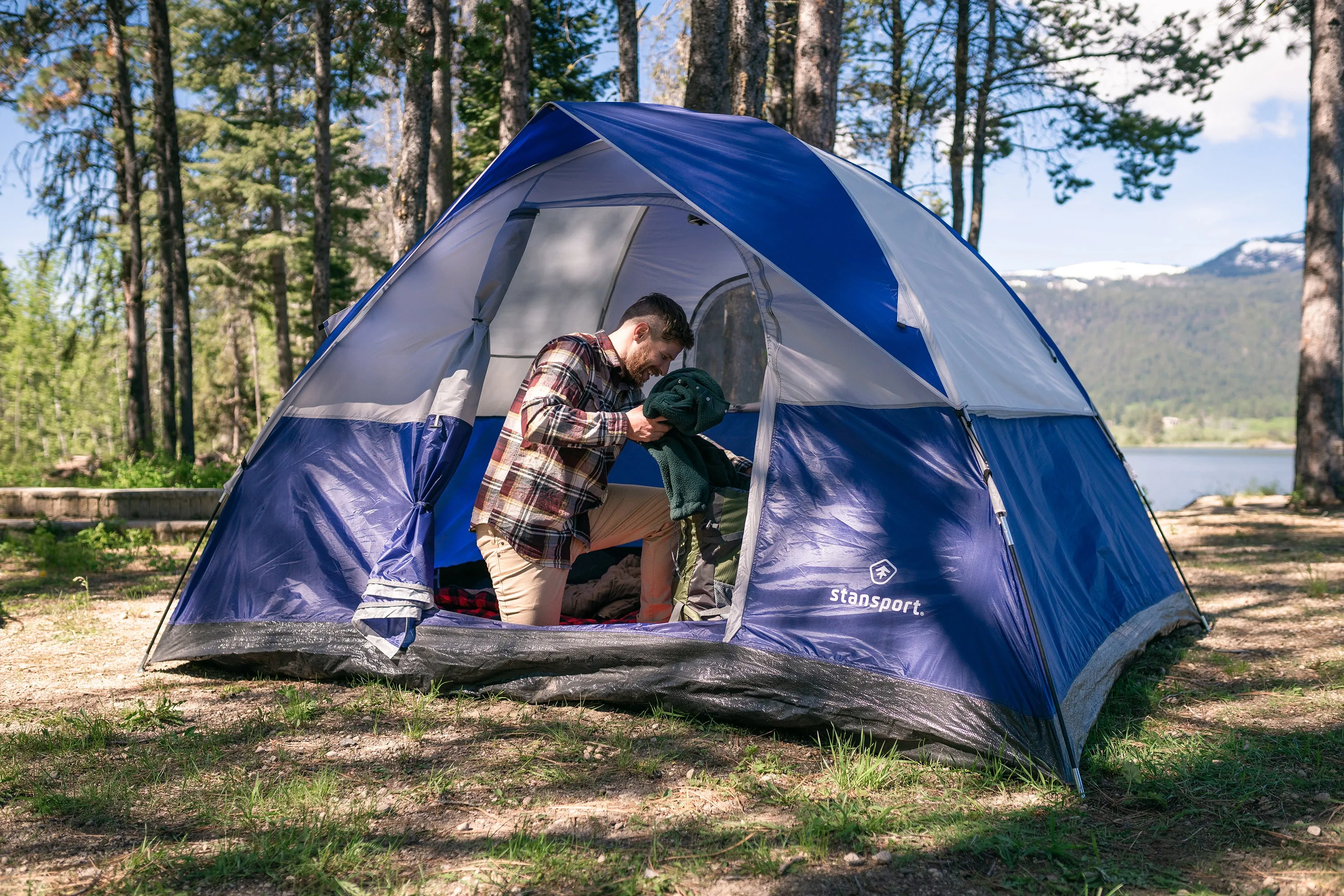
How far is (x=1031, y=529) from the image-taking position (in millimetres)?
3051

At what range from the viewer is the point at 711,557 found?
3527 millimetres

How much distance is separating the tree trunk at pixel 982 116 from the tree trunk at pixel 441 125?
7.38m

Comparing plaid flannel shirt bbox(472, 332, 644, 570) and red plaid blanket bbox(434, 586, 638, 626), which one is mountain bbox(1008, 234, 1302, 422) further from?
plaid flannel shirt bbox(472, 332, 644, 570)

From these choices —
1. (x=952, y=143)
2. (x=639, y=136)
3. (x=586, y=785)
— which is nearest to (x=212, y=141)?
(x=952, y=143)

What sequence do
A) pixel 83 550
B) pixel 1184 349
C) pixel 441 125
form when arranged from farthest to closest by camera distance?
pixel 1184 349, pixel 441 125, pixel 83 550

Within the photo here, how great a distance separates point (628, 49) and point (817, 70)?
494 cm

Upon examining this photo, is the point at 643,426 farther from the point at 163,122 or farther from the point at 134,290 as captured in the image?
the point at 163,122

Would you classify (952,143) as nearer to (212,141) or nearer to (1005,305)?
(1005,305)

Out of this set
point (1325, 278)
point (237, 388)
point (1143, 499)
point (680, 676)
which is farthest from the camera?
point (237, 388)

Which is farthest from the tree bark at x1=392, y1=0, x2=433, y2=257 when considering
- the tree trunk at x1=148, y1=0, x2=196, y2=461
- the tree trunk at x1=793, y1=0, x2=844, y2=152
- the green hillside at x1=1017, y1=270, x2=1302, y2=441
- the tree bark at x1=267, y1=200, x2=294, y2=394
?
the green hillside at x1=1017, y1=270, x2=1302, y2=441

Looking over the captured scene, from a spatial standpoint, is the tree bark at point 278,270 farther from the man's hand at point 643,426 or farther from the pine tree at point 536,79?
the man's hand at point 643,426

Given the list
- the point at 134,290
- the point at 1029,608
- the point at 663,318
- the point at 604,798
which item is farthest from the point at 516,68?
the point at 604,798

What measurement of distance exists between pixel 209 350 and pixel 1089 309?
7508 inches

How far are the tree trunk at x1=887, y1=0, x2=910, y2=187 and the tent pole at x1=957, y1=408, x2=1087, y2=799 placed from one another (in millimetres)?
11101
